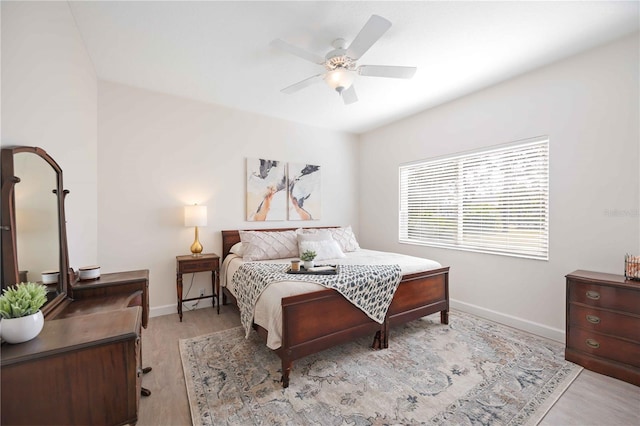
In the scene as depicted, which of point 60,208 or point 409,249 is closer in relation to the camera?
point 60,208

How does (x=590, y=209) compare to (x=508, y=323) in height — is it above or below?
above

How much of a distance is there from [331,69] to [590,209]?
2711 mm

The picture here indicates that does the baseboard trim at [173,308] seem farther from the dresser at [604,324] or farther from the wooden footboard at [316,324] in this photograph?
the dresser at [604,324]

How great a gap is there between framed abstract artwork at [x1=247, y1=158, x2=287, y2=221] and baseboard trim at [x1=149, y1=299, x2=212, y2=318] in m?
1.27

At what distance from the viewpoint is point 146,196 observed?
11.0ft

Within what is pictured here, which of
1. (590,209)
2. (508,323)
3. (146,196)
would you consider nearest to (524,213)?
(590,209)

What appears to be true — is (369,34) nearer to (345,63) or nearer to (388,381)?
(345,63)

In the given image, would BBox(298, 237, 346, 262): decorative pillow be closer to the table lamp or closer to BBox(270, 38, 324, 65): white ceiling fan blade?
the table lamp

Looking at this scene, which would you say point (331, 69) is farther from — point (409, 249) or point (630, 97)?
point (409, 249)

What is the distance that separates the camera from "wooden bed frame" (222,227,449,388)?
2.07 meters

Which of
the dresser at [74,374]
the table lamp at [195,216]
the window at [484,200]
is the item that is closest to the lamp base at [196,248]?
the table lamp at [195,216]

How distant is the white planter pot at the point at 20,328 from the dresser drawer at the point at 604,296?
355cm

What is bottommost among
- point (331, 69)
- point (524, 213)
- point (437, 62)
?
point (524, 213)

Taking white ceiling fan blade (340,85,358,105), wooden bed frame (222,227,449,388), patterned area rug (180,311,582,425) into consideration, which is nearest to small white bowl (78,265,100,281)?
patterned area rug (180,311,582,425)
